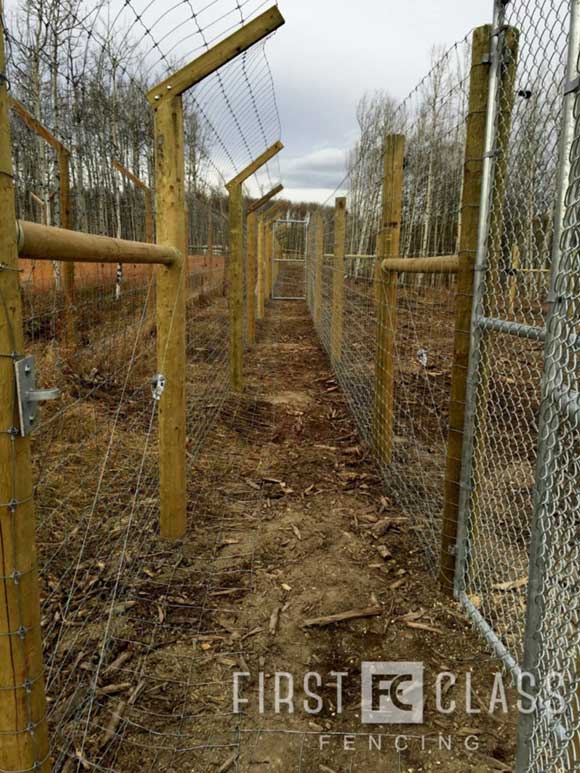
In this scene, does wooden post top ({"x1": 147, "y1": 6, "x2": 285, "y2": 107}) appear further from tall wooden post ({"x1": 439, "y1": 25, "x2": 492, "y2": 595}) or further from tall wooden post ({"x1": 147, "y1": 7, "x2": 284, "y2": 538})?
tall wooden post ({"x1": 439, "y1": 25, "x2": 492, "y2": 595})

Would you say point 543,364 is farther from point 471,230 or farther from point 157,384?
point 157,384

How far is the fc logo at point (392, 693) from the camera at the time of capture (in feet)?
6.41

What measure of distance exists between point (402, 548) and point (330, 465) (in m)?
1.30

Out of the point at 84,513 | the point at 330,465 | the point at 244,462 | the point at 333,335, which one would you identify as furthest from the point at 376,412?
the point at 333,335

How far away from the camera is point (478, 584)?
270cm

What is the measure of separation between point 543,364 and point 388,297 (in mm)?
2398

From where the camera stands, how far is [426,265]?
2986mm

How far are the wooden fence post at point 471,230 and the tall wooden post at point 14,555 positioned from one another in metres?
1.88

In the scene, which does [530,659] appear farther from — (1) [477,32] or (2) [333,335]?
(2) [333,335]

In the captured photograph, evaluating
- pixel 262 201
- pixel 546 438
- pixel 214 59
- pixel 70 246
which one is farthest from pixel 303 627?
pixel 262 201

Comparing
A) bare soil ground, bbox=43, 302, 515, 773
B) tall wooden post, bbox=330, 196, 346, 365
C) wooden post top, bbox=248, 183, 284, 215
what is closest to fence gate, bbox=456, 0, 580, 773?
bare soil ground, bbox=43, 302, 515, 773

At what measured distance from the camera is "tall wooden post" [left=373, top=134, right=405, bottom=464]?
3.87m

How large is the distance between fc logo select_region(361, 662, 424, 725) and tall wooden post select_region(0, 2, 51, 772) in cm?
115

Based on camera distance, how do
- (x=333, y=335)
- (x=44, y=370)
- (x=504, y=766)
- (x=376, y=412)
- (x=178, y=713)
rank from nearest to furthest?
(x=504, y=766)
(x=178, y=713)
(x=376, y=412)
(x=44, y=370)
(x=333, y=335)
